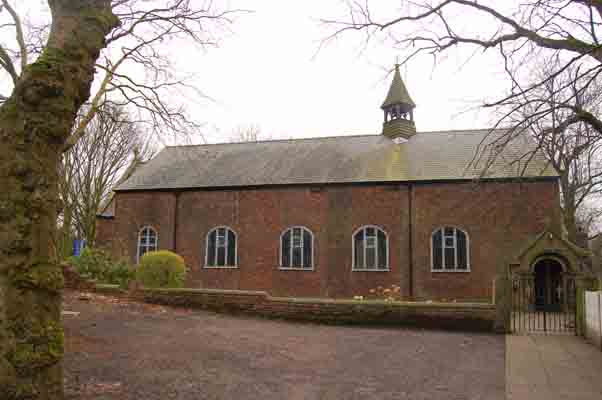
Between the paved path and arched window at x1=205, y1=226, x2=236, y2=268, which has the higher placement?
arched window at x1=205, y1=226, x2=236, y2=268

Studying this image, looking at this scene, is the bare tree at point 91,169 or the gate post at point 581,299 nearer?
the gate post at point 581,299

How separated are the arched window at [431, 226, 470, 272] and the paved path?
7.45 m

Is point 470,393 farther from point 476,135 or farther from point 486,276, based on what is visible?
point 476,135

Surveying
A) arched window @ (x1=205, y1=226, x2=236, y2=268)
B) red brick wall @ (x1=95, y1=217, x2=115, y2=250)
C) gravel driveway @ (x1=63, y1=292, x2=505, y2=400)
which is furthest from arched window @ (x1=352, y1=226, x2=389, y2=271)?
red brick wall @ (x1=95, y1=217, x2=115, y2=250)

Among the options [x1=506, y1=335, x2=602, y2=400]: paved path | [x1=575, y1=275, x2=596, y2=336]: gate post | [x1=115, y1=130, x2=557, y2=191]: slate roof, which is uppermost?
[x1=115, y1=130, x2=557, y2=191]: slate roof

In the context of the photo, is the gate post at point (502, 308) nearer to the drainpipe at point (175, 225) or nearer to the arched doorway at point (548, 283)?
the arched doorway at point (548, 283)

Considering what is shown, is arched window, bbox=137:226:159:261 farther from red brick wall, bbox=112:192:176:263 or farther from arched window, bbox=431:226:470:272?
arched window, bbox=431:226:470:272

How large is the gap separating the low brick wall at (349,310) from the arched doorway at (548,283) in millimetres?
7593

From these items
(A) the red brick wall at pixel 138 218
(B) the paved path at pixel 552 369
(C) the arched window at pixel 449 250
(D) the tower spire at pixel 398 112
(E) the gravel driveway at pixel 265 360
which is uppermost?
(D) the tower spire at pixel 398 112

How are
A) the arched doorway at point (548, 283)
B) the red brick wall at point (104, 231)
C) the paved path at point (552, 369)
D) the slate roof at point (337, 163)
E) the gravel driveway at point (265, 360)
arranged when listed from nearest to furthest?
the gravel driveway at point (265, 360)
the paved path at point (552, 369)
the arched doorway at point (548, 283)
the slate roof at point (337, 163)
the red brick wall at point (104, 231)

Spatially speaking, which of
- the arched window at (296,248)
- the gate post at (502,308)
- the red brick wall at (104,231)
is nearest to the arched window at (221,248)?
the arched window at (296,248)

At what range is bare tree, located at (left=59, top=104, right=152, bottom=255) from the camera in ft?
94.0

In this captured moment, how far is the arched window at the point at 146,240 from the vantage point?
22828mm

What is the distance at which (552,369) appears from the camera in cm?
787
